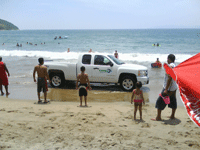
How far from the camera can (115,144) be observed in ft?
14.4

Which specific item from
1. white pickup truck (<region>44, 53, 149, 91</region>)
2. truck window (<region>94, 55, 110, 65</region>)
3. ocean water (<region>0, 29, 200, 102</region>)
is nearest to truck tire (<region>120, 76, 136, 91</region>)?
white pickup truck (<region>44, 53, 149, 91</region>)

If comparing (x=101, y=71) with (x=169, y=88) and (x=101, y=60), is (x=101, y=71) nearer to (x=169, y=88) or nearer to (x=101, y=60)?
(x=101, y=60)

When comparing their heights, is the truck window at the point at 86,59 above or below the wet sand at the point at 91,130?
above

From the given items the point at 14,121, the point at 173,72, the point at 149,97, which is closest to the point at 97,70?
the point at 149,97

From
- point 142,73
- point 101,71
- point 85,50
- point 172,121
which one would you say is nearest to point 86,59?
point 101,71

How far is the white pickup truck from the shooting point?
9930 mm

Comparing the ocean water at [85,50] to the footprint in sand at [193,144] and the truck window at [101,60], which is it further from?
the footprint in sand at [193,144]

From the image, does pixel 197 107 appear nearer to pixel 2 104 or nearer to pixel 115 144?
pixel 115 144

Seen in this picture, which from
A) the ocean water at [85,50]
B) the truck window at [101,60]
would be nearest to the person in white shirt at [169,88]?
the truck window at [101,60]

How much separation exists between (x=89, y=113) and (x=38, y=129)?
1.76 m

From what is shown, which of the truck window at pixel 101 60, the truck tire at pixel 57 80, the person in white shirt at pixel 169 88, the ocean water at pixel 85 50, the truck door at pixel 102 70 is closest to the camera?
the person in white shirt at pixel 169 88

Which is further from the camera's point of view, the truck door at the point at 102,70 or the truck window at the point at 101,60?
the truck window at the point at 101,60

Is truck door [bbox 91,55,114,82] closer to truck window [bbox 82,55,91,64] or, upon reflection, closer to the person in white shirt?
truck window [bbox 82,55,91,64]

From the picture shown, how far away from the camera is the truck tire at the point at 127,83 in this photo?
9.90 meters
